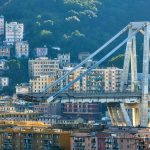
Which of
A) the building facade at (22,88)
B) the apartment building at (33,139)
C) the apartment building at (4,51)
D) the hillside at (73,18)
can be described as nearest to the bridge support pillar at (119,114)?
the apartment building at (33,139)

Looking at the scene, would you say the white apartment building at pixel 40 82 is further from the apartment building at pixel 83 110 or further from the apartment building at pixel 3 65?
the apartment building at pixel 3 65

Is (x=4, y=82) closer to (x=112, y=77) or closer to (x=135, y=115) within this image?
(x=112, y=77)

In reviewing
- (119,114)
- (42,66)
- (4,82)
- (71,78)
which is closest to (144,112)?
(119,114)

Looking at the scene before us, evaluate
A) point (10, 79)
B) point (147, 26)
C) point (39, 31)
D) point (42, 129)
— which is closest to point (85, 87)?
point (10, 79)

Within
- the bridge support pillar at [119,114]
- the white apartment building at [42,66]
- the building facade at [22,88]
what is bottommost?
the bridge support pillar at [119,114]

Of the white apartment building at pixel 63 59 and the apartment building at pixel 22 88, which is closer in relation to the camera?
the apartment building at pixel 22 88

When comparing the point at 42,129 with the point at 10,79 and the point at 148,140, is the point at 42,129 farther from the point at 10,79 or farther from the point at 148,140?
the point at 10,79
